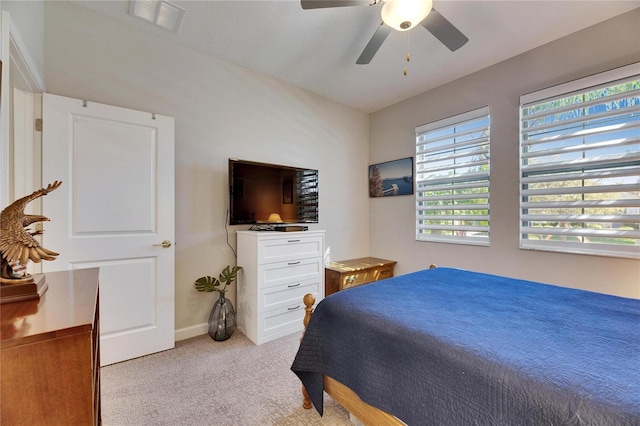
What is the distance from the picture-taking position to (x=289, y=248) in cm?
280

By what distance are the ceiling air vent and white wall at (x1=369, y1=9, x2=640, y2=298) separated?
278 cm

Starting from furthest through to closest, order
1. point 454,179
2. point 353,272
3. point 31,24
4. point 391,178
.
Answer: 1. point 391,178
2. point 353,272
3. point 454,179
4. point 31,24

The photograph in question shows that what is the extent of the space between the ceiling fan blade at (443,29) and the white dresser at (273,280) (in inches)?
80.5

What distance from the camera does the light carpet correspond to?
162cm

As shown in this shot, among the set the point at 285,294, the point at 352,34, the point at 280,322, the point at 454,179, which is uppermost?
the point at 352,34

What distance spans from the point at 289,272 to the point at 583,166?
2840 millimetres

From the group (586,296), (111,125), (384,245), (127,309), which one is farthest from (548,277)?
(111,125)

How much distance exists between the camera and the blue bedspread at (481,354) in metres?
0.81

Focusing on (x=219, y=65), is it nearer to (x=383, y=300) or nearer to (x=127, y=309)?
(x=127, y=309)

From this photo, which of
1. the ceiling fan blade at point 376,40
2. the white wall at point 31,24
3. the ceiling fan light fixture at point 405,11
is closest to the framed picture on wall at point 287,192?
the ceiling fan blade at point 376,40

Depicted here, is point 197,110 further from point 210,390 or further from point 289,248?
point 210,390

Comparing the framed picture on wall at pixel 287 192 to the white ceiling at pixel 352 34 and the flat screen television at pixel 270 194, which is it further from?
the white ceiling at pixel 352 34

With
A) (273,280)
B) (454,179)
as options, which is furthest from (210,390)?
(454,179)

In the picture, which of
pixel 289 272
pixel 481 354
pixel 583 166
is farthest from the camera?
pixel 289 272
